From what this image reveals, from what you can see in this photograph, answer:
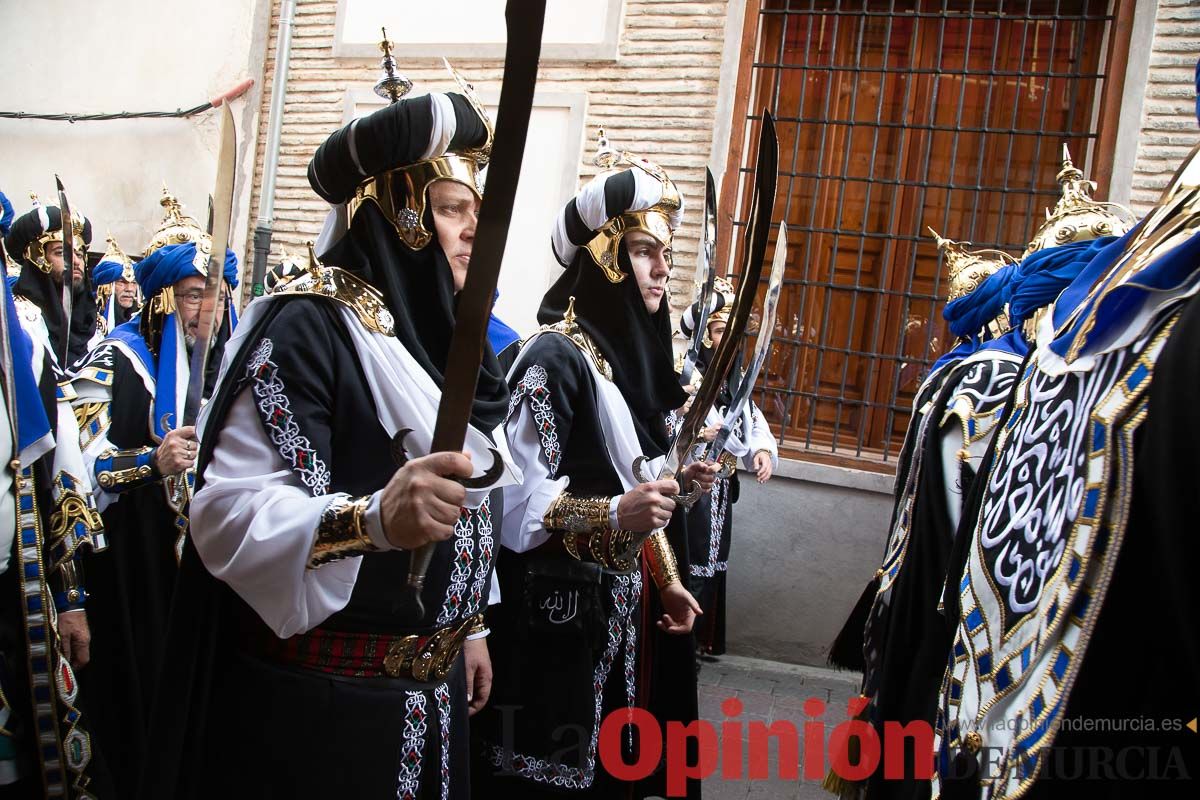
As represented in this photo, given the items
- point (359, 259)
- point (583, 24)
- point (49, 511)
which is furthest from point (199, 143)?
point (359, 259)

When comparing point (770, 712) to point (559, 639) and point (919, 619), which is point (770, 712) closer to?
point (559, 639)

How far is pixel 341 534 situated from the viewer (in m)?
1.71

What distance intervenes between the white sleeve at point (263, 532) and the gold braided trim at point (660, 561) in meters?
1.57

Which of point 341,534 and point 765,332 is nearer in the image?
point 341,534

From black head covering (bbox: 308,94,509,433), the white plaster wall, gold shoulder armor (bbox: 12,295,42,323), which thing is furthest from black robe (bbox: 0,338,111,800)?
the white plaster wall

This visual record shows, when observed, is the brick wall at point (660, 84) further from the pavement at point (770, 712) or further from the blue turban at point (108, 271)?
the pavement at point (770, 712)

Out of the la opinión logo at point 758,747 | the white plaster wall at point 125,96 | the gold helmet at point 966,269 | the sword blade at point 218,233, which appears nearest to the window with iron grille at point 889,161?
Result: the gold helmet at point 966,269

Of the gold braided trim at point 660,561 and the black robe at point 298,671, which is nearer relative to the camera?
the black robe at point 298,671

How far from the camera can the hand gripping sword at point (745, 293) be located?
2.20 metres

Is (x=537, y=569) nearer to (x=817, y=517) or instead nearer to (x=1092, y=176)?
(x=817, y=517)

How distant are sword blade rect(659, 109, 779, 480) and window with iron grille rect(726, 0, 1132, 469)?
4.87 meters

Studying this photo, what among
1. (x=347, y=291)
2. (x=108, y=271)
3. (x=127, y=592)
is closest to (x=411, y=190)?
(x=347, y=291)

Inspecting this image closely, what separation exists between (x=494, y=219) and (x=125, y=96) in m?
10.2

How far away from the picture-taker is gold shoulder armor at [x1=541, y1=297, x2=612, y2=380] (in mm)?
3273
